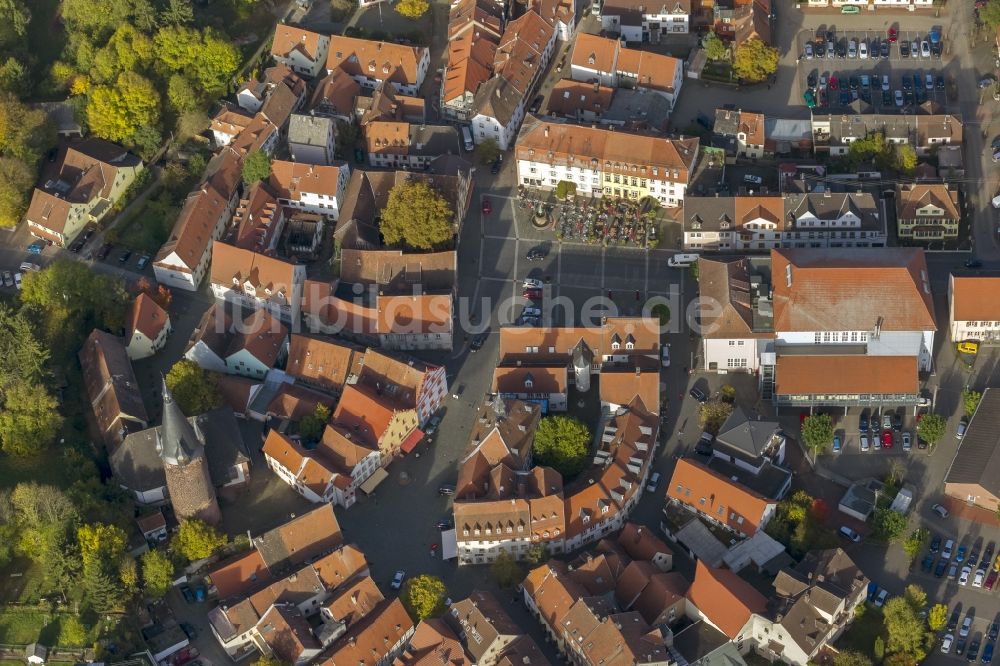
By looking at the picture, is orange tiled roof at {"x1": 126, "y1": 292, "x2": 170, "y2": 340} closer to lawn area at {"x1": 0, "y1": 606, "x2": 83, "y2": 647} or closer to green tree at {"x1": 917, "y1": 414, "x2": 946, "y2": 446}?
lawn area at {"x1": 0, "y1": 606, "x2": 83, "y2": 647}

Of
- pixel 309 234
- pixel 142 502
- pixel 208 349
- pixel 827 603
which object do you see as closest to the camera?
pixel 827 603

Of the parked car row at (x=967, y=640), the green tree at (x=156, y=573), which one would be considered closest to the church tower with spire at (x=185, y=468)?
the green tree at (x=156, y=573)

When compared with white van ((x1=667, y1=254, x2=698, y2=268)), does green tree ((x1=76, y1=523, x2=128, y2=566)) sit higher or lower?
lower

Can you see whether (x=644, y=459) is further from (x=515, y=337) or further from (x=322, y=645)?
(x=322, y=645)

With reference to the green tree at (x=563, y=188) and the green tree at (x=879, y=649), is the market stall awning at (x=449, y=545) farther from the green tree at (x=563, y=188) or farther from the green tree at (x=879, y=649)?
the green tree at (x=563, y=188)

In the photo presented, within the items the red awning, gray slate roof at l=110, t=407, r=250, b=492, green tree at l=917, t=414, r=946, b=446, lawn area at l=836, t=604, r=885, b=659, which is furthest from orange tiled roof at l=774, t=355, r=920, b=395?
gray slate roof at l=110, t=407, r=250, b=492

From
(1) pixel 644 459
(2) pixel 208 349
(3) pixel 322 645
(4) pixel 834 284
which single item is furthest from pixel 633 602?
(2) pixel 208 349

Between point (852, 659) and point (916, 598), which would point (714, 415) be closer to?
point (916, 598)
